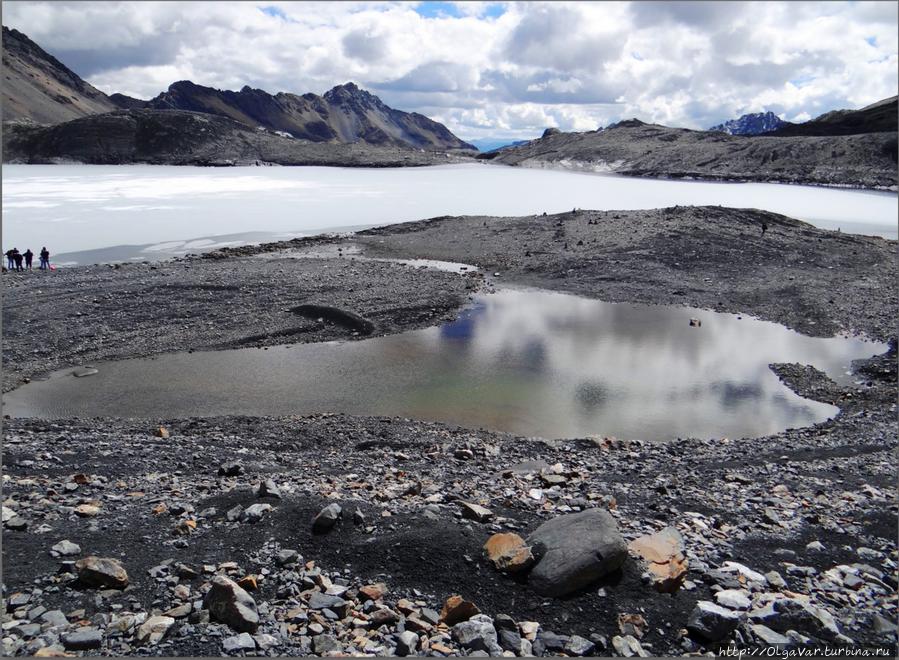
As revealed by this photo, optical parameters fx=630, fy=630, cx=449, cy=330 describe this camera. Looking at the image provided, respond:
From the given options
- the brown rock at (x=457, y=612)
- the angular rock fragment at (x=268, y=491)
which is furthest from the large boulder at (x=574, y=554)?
the angular rock fragment at (x=268, y=491)

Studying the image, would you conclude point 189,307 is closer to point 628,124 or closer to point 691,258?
point 691,258

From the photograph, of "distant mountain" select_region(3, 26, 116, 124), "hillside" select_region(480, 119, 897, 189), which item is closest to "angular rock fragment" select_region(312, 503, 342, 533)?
"hillside" select_region(480, 119, 897, 189)

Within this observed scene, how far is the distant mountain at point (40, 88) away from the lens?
134375 mm

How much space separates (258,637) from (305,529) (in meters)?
1.73

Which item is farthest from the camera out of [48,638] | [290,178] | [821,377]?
[290,178]

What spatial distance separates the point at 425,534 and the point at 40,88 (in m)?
185

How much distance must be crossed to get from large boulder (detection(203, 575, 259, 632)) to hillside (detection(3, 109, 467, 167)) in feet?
299

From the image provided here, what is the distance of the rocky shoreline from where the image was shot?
18.6 feet

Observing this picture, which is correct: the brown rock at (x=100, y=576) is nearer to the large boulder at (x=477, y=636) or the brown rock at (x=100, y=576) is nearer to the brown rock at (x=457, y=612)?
the brown rock at (x=457, y=612)

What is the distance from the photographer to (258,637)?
217 inches

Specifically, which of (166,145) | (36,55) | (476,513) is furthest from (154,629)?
(36,55)

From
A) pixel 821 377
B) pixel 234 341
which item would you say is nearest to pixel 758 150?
pixel 821 377

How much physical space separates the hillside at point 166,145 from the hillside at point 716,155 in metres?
24.4

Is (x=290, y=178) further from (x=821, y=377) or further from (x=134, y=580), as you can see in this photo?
(x=134, y=580)
